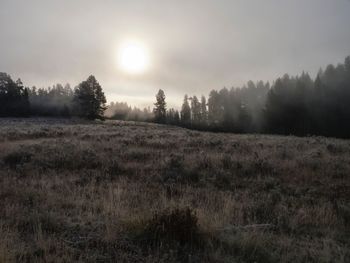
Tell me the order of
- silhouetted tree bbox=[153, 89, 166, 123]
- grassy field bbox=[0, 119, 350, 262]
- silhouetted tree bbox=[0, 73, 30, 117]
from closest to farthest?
grassy field bbox=[0, 119, 350, 262], silhouetted tree bbox=[0, 73, 30, 117], silhouetted tree bbox=[153, 89, 166, 123]

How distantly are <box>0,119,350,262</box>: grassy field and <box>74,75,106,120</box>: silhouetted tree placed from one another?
2386 inches

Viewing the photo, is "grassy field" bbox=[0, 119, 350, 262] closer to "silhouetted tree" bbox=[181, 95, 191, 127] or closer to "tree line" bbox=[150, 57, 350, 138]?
"tree line" bbox=[150, 57, 350, 138]

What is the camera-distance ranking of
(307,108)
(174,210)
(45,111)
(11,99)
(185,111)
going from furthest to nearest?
(185,111)
(45,111)
(11,99)
(307,108)
(174,210)

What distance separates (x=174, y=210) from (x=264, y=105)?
72.1 metres

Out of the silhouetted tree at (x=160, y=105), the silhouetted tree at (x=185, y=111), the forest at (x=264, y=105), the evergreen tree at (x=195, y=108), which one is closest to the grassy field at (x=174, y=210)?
the forest at (x=264, y=105)

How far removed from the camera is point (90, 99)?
7319 centimetres

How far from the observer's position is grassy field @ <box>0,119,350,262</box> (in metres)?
5.12

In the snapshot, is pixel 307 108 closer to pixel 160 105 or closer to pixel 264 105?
pixel 264 105

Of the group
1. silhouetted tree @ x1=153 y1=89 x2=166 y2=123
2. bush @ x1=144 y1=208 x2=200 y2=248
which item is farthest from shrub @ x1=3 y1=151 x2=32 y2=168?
silhouetted tree @ x1=153 y1=89 x2=166 y2=123

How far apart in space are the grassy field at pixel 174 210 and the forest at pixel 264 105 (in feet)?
151

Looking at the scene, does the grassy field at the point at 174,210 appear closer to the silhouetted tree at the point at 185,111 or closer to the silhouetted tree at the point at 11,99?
the silhouetted tree at the point at 11,99

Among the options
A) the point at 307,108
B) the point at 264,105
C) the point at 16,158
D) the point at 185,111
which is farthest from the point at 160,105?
the point at 16,158

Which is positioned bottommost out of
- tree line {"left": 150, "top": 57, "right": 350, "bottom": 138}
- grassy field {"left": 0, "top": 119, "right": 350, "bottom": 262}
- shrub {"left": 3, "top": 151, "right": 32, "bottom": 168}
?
grassy field {"left": 0, "top": 119, "right": 350, "bottom": 262}

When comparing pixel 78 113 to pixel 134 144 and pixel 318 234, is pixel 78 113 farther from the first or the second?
pixel 318 234
